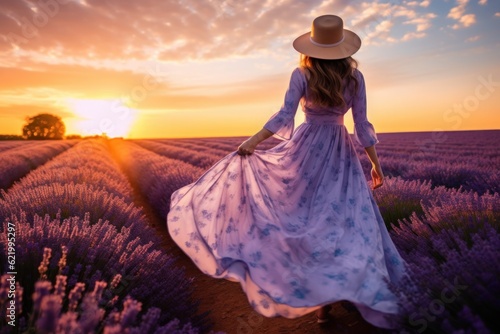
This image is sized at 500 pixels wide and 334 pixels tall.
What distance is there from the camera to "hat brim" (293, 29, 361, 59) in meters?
2.23

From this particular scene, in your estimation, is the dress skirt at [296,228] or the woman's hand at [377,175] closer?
the dress skirt at [296,228]

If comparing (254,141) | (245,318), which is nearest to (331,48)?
(254,141)

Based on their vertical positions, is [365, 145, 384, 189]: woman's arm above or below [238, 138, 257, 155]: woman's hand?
below

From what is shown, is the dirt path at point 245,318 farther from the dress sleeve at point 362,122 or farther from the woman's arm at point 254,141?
the dress sleeve at point 362,122

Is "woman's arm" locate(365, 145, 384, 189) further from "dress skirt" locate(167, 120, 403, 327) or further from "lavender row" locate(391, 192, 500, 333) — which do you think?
"lavender row" locate(391, 192, 500, 333)

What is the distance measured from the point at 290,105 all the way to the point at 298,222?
74 cm

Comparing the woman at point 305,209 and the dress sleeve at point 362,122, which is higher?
the dress sleeve at point 362,122

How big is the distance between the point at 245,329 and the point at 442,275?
1.34m

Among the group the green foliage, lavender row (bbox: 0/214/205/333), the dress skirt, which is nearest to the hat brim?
the dress skirt

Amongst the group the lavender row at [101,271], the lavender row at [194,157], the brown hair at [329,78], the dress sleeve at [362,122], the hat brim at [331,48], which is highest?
the hat brim at [331,48]

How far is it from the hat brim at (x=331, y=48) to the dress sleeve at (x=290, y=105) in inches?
5.5

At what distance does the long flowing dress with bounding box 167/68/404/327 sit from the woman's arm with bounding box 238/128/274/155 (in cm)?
5

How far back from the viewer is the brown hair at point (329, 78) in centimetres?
223

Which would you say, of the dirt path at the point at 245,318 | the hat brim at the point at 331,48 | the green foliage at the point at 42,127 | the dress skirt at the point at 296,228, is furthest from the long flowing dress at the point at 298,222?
the green foliage at the point at 42,127
